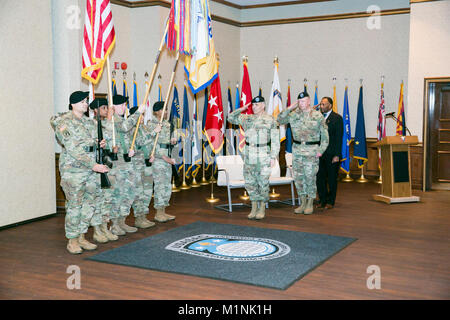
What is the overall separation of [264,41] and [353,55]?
203 centimetres

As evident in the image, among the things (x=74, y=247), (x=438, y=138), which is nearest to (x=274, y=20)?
(x=438, y=138)

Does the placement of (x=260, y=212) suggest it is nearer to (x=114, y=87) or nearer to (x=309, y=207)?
(x=309, y=207)

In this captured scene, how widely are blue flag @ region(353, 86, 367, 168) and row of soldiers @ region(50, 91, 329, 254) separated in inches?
134

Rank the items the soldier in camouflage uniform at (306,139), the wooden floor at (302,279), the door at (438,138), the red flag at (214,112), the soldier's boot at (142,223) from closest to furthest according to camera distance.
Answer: the wooden floor at (302,279)
the soldier's boot at (142,223)
the soldier in camouflage uniform at (306,139)
the red flag at (214,112)
the door at (438,138)

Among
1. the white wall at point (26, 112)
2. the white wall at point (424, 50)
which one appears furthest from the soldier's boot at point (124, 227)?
the white wall at point (424, 50)

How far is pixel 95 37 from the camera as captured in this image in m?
4.94

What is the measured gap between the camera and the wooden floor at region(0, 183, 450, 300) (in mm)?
3641

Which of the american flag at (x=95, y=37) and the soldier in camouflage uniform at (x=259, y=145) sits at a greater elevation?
the american flag at (x=95, y=37)

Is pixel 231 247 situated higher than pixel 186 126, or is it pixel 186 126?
pixel 186 126

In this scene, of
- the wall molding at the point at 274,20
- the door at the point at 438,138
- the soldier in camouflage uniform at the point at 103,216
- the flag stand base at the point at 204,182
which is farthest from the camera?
the flag stand base at the point at 204,182

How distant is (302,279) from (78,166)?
2.33 m

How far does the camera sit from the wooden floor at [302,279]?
11.9 feet

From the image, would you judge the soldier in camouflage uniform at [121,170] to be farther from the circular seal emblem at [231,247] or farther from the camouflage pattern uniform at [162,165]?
the circular seal emblem at [231,247]

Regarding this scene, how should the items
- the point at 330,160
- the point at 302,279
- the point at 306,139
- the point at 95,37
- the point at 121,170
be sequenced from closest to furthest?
1. the point at 302,279
2. the point at 95,37
3. the point at 121,170
4. the point at 306,139
5. the point at 330,160
